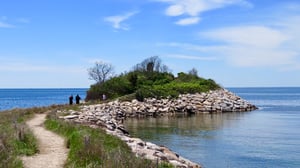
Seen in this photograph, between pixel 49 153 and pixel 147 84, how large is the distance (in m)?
51.4

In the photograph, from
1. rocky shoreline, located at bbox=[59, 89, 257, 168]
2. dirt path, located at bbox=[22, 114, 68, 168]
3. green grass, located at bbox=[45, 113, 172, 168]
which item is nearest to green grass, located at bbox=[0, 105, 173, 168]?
green grass, located at bbox=[45, 113, 172, 168]

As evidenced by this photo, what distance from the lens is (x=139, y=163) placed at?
42.3 ft

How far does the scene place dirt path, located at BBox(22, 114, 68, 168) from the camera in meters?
15.9

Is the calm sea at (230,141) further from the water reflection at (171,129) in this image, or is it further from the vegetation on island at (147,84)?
the vegetation on island at (147,84)

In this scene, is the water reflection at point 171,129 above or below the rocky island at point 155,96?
below

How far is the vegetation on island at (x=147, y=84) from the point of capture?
6244cm

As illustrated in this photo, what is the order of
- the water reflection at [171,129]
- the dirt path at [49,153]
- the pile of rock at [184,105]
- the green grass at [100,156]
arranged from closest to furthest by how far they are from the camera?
the green grass at [100,156]
the dirt path at [49,153]
the water reflection at [171,129]
the pile of rock at [184,105]

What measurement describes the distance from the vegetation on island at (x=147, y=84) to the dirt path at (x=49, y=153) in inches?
1422

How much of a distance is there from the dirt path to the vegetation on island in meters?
36.1

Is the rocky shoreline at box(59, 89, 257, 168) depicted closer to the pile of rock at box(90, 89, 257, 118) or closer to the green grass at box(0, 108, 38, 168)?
the pile of rock at box(90, 89, 257, 118)

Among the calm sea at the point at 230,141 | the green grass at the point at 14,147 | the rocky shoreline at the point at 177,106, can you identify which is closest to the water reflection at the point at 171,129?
the calm sea at the point at 230,141

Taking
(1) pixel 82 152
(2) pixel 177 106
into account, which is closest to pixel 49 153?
(1) pixel 82 152

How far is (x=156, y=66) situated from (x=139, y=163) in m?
66.0

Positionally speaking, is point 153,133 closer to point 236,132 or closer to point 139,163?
point 236,132
